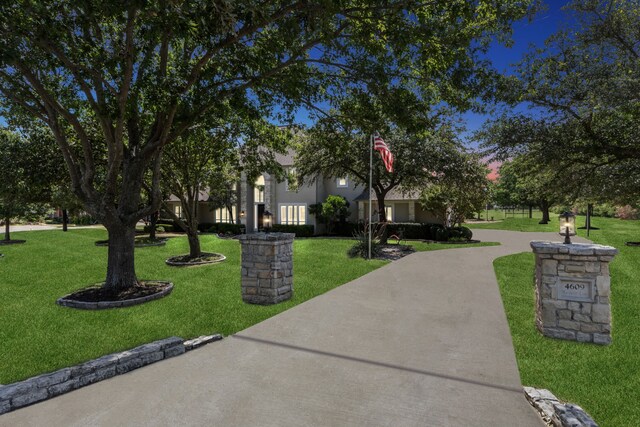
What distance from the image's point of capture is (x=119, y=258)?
9180 mm

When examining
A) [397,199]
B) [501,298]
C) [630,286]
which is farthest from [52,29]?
[397,199]

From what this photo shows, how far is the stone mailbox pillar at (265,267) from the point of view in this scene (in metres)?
8.11

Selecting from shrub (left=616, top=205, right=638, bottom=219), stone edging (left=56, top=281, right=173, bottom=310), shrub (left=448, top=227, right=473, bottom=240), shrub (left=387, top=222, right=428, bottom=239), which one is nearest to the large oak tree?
stone edging (left=56, top=281, right=173, bottom=310)

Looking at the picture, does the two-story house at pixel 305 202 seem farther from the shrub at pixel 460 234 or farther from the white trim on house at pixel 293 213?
the shrub at pixel 460 234

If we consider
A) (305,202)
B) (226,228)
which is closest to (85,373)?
(305,202)

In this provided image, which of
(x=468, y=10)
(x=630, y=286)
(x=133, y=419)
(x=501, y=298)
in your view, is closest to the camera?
(x=133, y=419)

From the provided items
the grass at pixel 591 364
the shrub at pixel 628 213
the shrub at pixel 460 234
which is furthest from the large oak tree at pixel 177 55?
the shrub at pixel 628 213

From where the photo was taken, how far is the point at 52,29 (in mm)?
6262

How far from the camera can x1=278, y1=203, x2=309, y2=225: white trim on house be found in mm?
27344

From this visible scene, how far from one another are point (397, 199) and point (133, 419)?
24644 millimetres

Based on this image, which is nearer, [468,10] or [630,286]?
[468,10]

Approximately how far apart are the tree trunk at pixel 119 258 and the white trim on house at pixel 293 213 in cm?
1837

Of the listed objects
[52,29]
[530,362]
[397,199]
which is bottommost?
[530,362]

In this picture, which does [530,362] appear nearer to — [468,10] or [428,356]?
[428,356]
